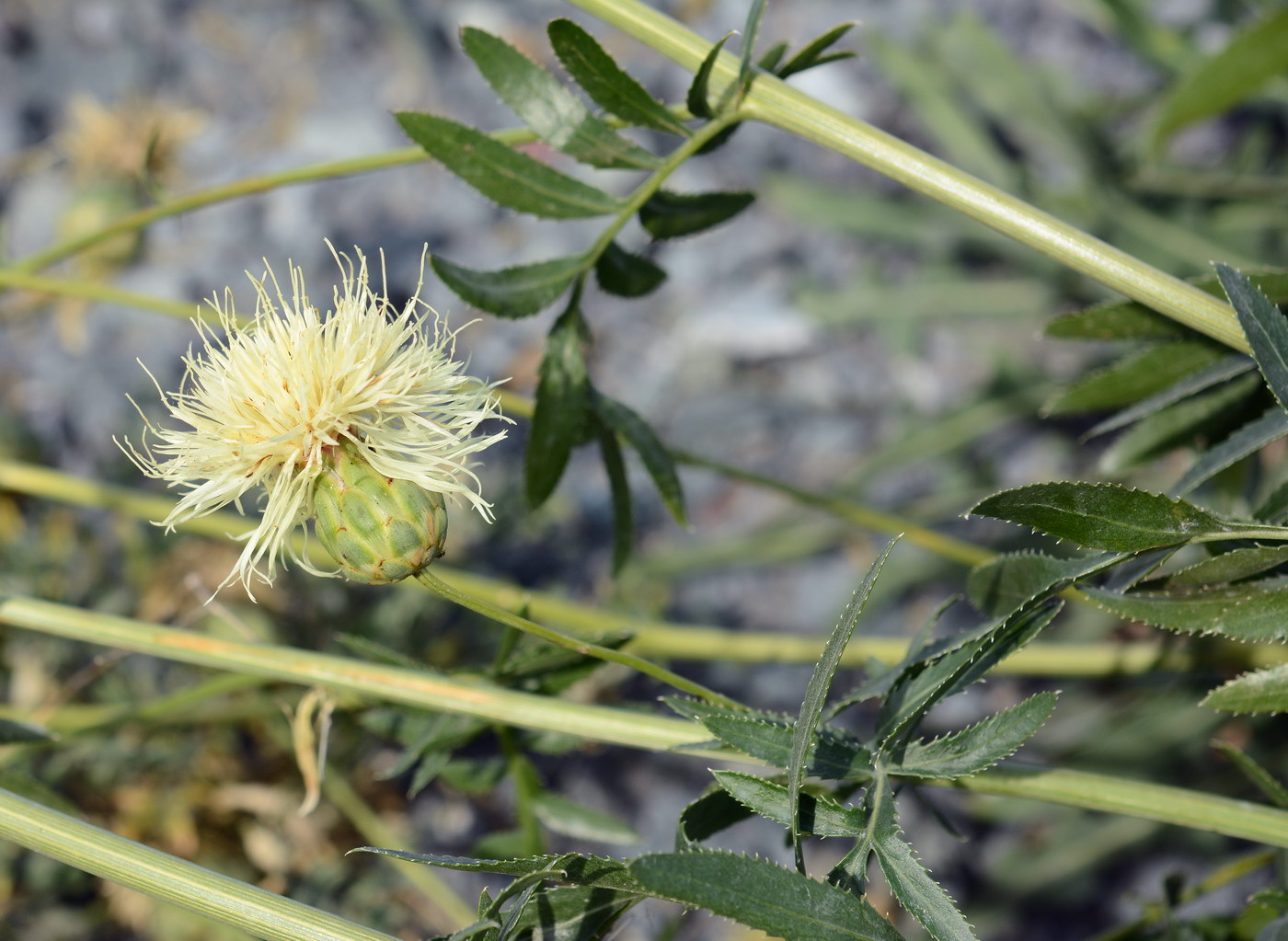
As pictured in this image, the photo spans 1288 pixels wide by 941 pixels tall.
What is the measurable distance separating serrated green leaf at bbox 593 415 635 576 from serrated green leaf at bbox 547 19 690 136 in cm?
22

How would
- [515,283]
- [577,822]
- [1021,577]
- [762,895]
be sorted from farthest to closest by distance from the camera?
[577,822] → [515,283] → [1021,577] → [762,895]

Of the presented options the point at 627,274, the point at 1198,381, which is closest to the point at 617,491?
the point at 627,274

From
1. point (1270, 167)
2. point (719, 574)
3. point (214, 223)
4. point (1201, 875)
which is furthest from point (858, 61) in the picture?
point (1201, 875)

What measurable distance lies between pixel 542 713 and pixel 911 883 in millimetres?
233

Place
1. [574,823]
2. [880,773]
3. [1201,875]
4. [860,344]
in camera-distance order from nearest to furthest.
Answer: [880,773]
[574,823]
[1201,875]
[860,344]

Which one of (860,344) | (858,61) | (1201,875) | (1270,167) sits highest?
(858,61)

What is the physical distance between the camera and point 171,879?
477 mm

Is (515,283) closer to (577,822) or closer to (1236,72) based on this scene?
(577,822)

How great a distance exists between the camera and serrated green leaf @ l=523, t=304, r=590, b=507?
67cm

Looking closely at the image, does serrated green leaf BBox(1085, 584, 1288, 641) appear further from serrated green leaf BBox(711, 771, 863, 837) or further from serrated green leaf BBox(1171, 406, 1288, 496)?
serrated green leaf BBox(711, 771, 863, 837)

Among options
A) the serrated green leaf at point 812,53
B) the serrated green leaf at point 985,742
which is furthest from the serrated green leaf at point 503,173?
the serrated green leaf at point 985,742

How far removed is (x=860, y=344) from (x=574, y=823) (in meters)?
0.97

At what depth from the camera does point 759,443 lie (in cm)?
149

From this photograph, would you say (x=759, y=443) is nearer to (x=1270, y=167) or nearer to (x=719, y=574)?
(x=719, y=574)
